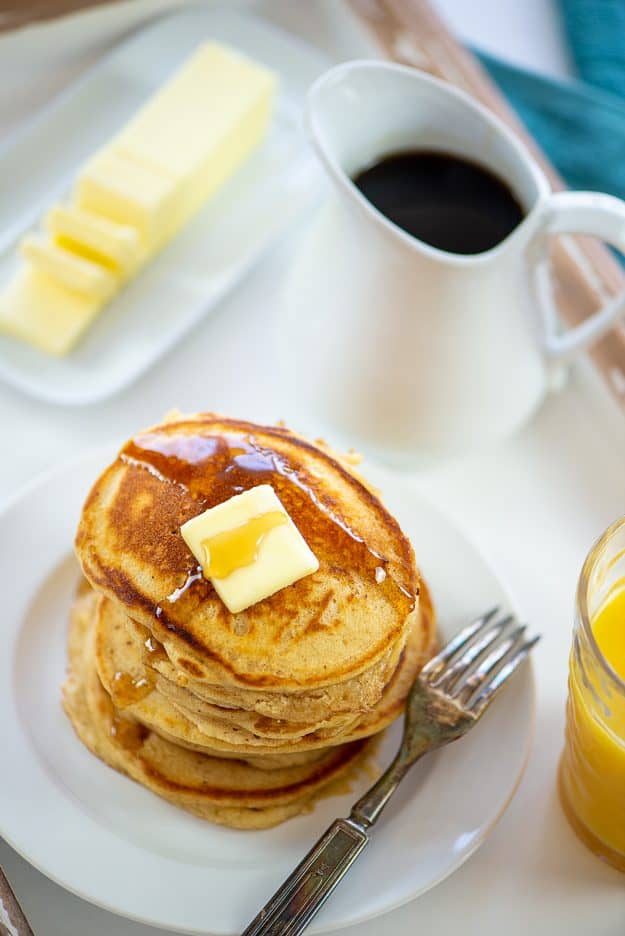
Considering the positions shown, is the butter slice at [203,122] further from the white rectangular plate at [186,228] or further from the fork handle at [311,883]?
the fork handle at [311,883]

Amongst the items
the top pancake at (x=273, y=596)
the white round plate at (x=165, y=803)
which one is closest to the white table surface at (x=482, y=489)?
the white round plate at (x=165, y=803)

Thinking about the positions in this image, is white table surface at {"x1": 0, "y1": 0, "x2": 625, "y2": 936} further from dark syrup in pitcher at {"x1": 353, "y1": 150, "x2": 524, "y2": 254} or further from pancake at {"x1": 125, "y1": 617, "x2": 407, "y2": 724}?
dark syrup in pitcher at {"x1": 353, "y1": 150, "x2": 524, "y2": 254}

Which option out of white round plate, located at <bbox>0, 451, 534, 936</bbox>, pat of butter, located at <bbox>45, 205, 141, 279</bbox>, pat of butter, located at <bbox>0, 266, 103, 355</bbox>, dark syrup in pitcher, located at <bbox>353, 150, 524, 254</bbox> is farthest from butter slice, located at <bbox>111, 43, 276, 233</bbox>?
white round plate, located at <bbox>0, 451, 534, 936</bbox>

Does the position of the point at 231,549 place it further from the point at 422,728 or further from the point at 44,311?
the point at 44,311

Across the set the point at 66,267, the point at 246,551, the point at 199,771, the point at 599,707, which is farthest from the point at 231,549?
the point at 66,267

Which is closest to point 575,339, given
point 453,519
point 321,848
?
point 453,519
